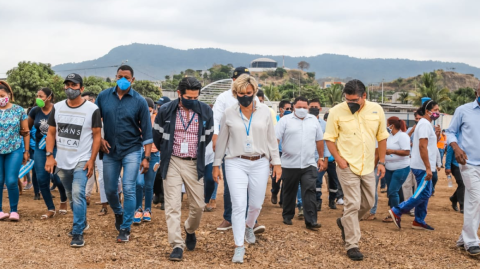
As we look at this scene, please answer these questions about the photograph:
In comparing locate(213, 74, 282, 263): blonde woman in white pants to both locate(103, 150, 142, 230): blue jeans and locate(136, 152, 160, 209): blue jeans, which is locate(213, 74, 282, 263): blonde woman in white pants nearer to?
locate(103, 150, 142, 230): blue jeans

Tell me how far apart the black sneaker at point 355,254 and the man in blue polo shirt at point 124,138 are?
9.00 feet

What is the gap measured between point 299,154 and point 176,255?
2776 mm

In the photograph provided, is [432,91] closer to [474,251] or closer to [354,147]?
[474,251]

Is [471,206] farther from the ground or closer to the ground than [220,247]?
farther from the ground

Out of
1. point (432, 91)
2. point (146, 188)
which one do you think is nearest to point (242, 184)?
point (146, 188)

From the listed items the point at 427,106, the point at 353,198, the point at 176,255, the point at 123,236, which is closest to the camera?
the point at 176,255

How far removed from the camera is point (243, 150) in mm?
5340

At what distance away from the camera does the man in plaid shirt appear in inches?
211

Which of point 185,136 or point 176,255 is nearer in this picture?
point 176,255

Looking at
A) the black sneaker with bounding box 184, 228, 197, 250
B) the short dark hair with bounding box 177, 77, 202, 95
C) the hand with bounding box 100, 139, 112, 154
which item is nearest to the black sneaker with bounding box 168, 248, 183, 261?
the black sneaker with bounding box 184, 228, 197, 250

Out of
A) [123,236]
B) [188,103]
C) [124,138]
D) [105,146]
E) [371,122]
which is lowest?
[123,236]

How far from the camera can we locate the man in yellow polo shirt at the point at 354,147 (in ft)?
18.4

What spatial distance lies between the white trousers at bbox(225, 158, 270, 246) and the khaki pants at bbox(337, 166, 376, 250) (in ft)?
3.37

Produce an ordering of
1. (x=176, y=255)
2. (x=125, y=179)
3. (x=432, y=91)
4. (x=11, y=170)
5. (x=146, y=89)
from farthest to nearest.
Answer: (x=146, y=89), (x=432, y=91), (x=11, y=170), (x=125, y=179), (x=176, y=255)
